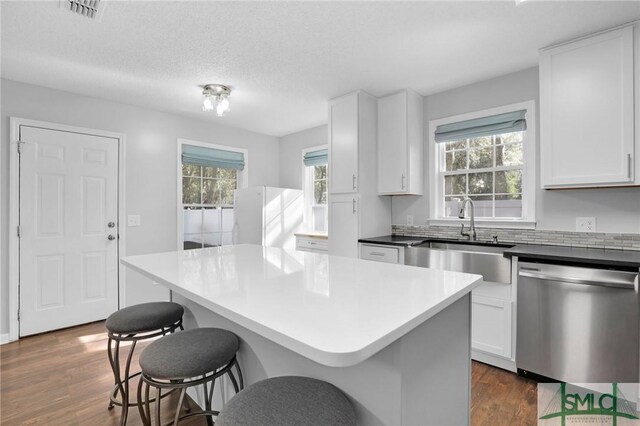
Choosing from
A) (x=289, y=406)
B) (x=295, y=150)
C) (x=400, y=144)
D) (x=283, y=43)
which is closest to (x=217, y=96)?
(x=283, y=43)

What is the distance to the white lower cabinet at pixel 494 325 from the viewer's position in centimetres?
234

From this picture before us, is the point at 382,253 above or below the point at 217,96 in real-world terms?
below

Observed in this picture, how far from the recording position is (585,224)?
97.2 inches

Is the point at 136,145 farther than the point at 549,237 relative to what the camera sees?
Yes

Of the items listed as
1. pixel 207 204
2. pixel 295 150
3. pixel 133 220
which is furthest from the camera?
pixel 295 150

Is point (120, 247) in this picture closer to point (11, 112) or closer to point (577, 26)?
point (11, 112)

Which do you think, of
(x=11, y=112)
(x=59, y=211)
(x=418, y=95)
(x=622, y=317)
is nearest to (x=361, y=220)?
(x=418, y=95)

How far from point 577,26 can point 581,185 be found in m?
1.09

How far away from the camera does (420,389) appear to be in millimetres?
980

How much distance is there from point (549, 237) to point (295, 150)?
350cm

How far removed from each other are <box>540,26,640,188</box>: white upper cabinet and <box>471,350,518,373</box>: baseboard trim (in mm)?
1384

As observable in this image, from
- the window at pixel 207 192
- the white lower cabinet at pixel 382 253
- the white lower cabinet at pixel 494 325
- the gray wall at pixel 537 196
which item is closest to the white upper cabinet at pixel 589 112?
the gray wall at pixel 537 196

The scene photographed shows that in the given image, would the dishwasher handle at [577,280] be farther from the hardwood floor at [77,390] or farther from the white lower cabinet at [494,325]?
the hardwood floor at [77,390]

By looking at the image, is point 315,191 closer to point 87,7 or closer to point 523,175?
point 523,175
